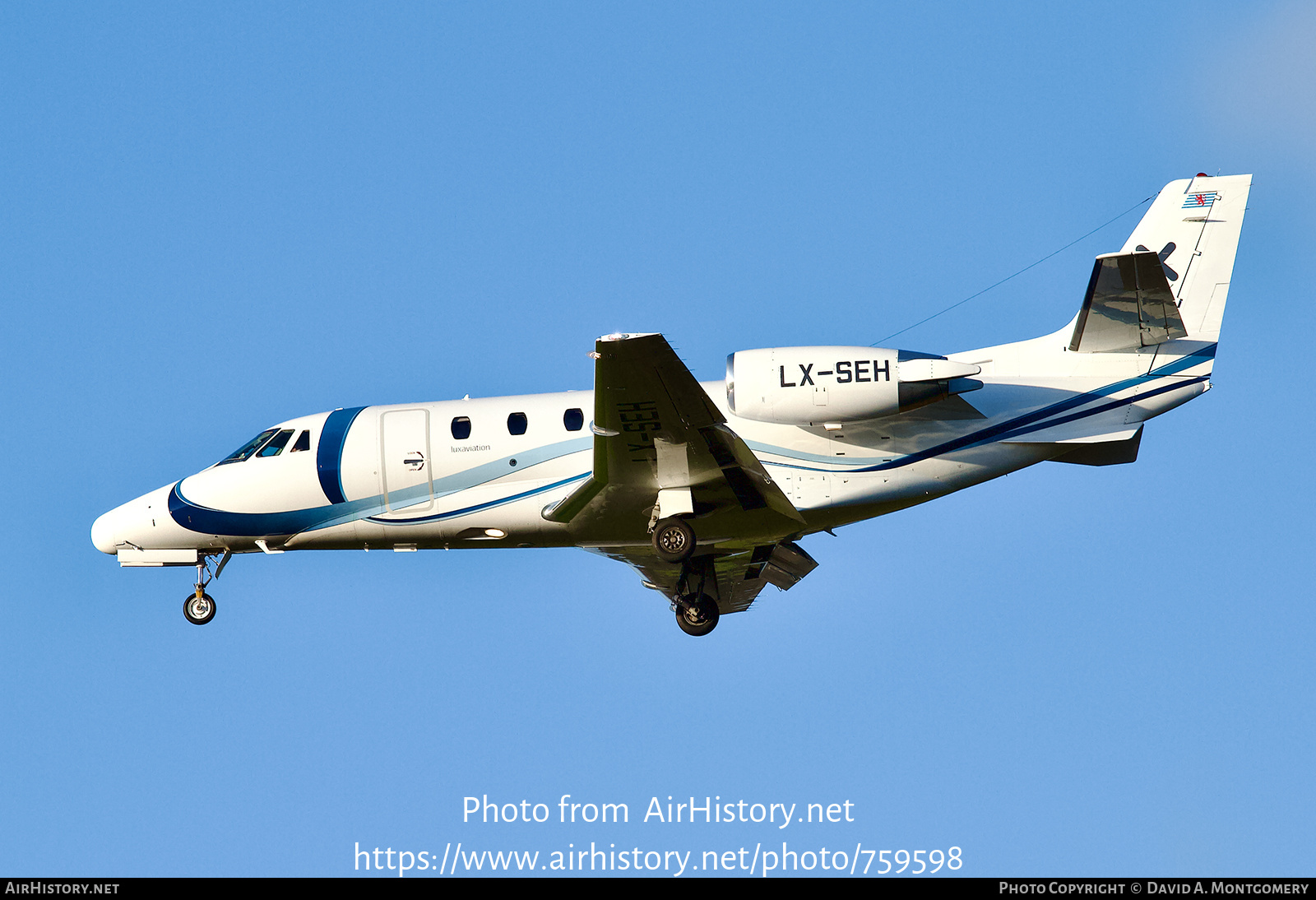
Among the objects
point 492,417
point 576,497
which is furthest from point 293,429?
point 576,497

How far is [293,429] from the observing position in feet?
68.0

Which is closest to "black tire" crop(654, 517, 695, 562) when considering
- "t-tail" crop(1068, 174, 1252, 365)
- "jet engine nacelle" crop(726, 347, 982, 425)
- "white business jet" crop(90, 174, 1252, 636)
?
"white business jet" crop(90, 174, 1252, 636)

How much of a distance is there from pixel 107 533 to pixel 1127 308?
14809 mm

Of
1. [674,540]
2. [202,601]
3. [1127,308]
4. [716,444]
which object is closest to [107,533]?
[202,601]

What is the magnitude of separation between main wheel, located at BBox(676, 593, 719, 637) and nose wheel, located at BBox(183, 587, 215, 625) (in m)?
7.09

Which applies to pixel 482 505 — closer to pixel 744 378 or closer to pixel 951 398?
pixel 744 378

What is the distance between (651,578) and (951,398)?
20.5 feet

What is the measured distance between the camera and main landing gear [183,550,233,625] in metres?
21.1

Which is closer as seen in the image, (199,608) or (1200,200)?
(1200,200)

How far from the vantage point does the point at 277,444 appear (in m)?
20.7

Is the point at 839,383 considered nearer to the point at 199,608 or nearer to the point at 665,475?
the point at 665,475

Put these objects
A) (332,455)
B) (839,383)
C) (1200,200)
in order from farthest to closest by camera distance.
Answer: (332,455) → (1200,200) → (839,383)

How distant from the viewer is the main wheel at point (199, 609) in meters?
21.1

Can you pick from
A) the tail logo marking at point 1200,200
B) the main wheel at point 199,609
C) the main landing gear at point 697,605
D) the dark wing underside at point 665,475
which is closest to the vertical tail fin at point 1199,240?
the tail logo marking at point 1200,200
